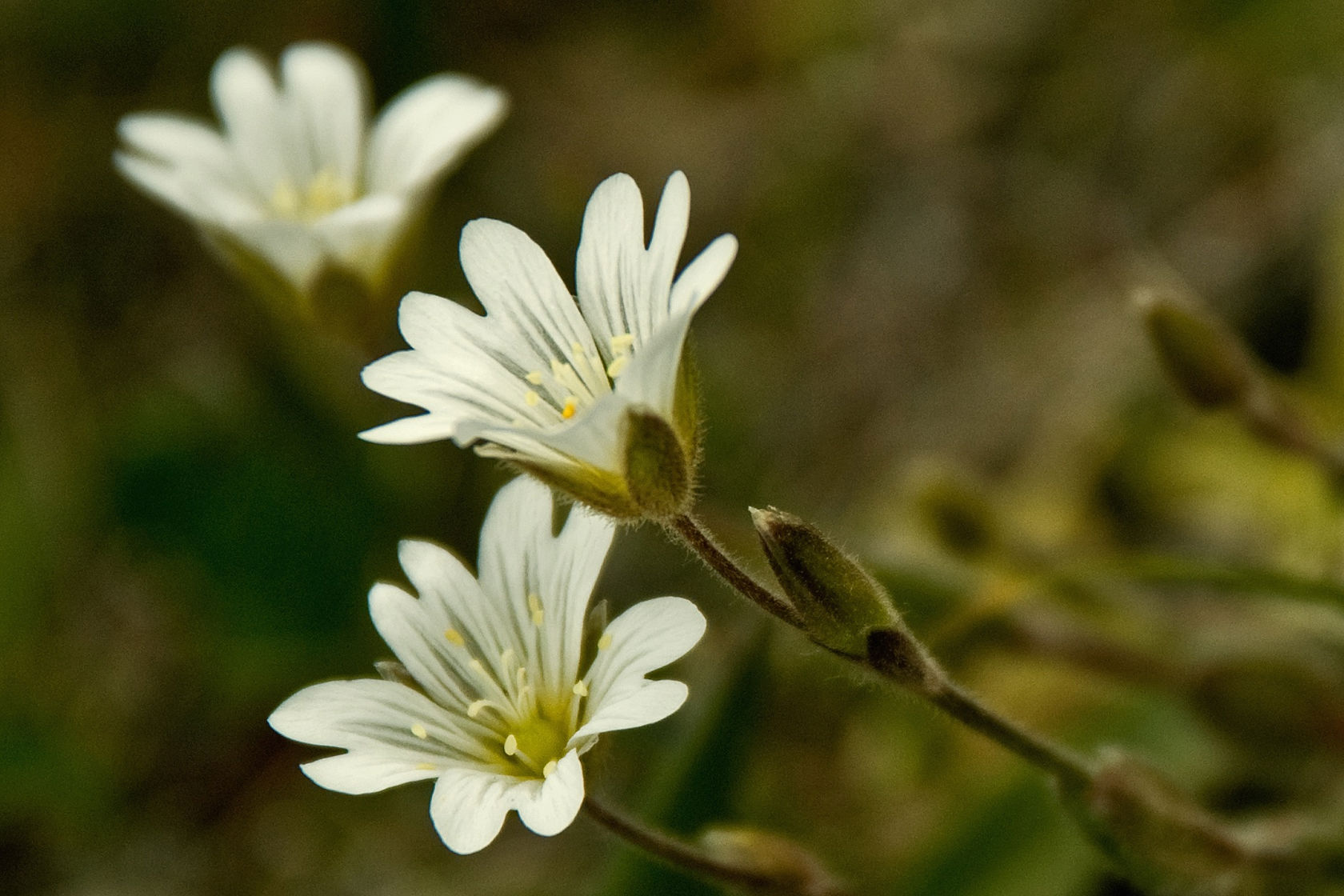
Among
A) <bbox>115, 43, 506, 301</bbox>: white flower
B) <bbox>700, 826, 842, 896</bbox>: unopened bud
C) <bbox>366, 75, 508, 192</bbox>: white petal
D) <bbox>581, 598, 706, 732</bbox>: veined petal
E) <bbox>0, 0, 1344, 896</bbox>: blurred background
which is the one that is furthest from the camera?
<bbox>0, 0, 1344, 896</bbox>: blurred background

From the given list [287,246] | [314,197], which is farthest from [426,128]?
[287,246]

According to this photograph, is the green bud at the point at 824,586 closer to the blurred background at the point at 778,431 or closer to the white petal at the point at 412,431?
the white petal at the point at 412,431

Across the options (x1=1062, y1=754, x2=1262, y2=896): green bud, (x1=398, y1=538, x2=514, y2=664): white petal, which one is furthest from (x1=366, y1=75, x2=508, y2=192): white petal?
(x1=1062, y1=754, x2=1262, y2=896): green bud

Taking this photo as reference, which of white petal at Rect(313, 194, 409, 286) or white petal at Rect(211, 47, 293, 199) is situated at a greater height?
white petal at Rect(211, 47, 293, 199)

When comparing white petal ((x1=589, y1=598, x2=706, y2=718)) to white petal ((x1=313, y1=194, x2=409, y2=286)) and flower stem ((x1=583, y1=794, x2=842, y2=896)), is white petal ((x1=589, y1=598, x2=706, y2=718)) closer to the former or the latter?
flower stem ((x1=583, y1=794, x2=842, y2=896))

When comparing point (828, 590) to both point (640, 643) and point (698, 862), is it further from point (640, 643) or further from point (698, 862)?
point (698, 862)

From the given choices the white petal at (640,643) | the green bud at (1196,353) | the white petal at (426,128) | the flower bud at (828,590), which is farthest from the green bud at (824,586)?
the white petal at (426,128)
